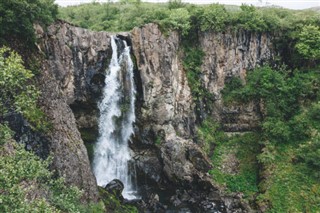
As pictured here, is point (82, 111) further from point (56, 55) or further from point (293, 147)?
point (293, 147)

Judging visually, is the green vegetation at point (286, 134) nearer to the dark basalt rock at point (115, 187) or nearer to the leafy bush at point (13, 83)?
the dark basalt rock at point (115, 187)

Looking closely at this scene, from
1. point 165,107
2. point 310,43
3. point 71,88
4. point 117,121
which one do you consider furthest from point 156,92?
point 310,43

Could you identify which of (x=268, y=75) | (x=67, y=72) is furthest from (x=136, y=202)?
(x=268, y=75)

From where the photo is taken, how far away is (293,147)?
29.0 metres

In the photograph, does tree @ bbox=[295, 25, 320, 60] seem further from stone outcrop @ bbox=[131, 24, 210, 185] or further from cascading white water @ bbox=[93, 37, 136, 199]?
cascading white water @ bbox=[93, 37, 136, 199]

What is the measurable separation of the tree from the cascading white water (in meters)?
18.0

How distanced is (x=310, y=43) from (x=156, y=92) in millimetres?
17336

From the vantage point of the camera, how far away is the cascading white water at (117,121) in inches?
1135

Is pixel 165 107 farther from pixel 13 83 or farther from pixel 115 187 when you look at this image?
pixel 13 83

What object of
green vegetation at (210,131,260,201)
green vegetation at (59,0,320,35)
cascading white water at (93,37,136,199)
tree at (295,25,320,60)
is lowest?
green vegetation at (210,131,260,201)

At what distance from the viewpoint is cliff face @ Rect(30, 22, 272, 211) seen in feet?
87.0

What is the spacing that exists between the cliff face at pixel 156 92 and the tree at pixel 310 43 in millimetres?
6879

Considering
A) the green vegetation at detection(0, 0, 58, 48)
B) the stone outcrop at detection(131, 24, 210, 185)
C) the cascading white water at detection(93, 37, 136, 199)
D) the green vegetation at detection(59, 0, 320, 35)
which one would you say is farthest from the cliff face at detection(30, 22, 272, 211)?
the green vegetation at detection(0, 0, 58, 48)

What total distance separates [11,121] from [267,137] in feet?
72.5
